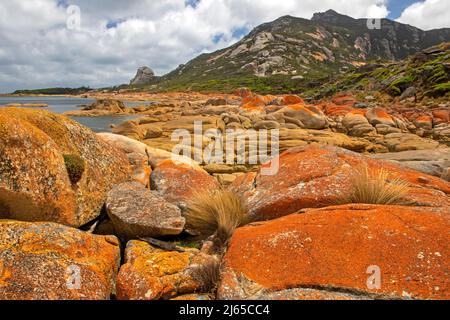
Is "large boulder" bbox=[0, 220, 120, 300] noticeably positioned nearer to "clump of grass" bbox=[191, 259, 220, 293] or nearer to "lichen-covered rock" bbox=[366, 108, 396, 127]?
"clump of grass" bbox=[191, 259, 220, 293]

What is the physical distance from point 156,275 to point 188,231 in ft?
6.42

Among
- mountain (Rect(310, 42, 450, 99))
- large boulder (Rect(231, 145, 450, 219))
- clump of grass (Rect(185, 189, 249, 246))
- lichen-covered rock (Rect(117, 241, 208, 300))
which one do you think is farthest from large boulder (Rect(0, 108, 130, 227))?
mountain (Rect(310, 42, 450, 99))

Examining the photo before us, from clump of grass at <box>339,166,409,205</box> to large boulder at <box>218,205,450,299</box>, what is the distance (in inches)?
28.6

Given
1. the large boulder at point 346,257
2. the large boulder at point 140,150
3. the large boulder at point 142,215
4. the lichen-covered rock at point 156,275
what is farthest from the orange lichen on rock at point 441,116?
the lichen-covered rock at point 156,275

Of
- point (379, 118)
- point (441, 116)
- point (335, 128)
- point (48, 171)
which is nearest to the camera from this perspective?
point (48, 171)

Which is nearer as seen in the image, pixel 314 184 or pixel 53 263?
pixel 53 263

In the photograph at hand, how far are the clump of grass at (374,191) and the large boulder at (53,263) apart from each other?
4.33 metres

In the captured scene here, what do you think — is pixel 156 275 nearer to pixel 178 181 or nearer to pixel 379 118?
pixel 178 181

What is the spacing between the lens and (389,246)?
4199mm

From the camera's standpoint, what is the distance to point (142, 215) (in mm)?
6332

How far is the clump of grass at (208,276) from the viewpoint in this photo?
15.0 ft

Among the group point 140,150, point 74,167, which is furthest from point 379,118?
point 74,167

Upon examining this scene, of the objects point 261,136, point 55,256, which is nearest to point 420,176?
point 55,256

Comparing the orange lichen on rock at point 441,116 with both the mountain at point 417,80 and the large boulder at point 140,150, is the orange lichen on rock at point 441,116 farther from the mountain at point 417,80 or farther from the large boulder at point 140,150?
the large boulder at point 140,150
